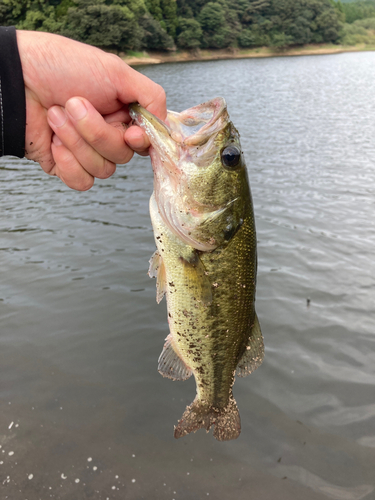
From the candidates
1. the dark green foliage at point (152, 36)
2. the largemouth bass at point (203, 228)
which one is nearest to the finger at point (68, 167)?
the largemouth bass at point (203, 228)

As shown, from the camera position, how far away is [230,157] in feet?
7.43

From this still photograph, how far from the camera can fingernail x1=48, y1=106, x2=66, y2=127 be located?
245 cm

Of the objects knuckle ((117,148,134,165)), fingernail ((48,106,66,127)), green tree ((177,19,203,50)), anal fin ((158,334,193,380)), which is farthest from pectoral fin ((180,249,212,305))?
green tree ((177,19,203,50))

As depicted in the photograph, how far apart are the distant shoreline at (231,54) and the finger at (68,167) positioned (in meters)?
58.7

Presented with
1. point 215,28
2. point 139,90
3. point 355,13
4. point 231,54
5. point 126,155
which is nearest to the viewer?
point 139,90

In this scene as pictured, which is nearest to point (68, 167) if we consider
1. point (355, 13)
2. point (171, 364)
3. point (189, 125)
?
point (189, 125)

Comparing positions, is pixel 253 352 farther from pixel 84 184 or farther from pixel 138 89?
pixel 138 89

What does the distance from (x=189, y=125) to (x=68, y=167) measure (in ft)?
3.30

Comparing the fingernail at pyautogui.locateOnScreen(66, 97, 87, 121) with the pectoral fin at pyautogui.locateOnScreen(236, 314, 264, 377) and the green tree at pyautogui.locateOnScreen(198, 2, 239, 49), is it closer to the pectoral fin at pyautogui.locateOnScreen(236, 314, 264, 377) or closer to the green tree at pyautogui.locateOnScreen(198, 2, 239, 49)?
the pectoral fin at pyautogui.locateOnScreen(236, 314, 264, 377)

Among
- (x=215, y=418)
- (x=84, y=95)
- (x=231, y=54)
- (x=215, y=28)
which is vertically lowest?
(x=215, y=418)

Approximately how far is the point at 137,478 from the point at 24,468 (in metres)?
1.12

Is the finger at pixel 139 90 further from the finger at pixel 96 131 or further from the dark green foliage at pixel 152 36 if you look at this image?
the dark green foliage at pixel 152 36

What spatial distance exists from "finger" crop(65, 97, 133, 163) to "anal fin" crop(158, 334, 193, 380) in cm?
132

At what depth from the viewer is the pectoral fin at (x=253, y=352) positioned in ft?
9.04
